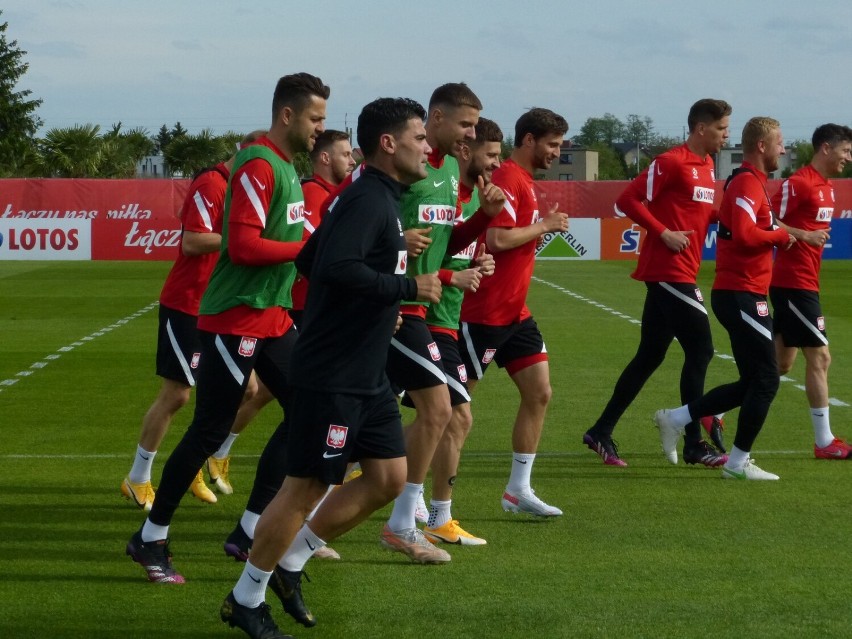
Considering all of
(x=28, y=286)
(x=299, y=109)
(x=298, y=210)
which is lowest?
(x=28, y=286)

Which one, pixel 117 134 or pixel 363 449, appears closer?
pixel 363 449

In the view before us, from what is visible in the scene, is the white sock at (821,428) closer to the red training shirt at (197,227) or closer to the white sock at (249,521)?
the red training shirt at (197,227)

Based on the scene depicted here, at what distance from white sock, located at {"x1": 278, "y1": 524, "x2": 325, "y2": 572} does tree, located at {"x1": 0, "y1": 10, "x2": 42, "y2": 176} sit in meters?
79.6

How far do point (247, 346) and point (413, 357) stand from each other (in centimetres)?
78

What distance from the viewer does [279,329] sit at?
6.67 meters

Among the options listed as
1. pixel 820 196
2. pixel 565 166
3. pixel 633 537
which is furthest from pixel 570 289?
pixel 565 166

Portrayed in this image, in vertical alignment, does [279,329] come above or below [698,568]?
above

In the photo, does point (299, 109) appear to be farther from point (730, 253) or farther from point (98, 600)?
point (730, 253)

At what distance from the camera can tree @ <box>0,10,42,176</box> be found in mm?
83000

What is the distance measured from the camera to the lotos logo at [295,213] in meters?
6.54

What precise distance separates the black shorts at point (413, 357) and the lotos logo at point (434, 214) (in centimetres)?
46

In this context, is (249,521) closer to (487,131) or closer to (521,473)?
(521,473)

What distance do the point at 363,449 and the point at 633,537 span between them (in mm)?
2230

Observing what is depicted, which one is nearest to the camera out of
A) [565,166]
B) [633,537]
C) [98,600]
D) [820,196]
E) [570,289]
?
[98,600]
